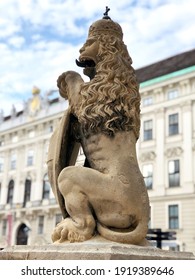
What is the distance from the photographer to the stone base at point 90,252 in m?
3.39

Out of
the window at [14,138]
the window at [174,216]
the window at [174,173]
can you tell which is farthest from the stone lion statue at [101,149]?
the window at [14,138]

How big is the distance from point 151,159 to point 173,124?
2580mm

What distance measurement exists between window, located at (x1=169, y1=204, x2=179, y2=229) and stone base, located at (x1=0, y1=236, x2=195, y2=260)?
2120 centimetres

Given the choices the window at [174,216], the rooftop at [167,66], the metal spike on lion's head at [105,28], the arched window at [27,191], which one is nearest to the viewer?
the metal spike on lion's head at [105,28]

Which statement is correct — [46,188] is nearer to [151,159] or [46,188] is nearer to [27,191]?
[27,191]

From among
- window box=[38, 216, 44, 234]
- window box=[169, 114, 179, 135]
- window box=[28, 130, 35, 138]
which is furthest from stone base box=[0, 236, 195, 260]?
window box=[28, 130, 35, 138]

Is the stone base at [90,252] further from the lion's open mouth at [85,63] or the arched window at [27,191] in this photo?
the arched window at [27,191]

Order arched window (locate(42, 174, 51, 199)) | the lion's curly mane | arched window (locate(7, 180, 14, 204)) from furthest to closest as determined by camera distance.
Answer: arched window (locate(7, 180, 14, 204)), arched window (locate(42, 174, 51, 199)), the lion's curly mane

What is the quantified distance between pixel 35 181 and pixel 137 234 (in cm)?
3111

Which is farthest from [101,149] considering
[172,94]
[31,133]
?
[31,133]

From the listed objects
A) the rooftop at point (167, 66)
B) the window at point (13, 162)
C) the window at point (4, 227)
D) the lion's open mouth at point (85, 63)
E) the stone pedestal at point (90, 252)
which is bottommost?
the window at point (4, 227)

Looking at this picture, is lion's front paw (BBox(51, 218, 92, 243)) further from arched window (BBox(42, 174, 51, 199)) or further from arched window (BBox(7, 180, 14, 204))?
arched window (BBox(7, 180, 14, 204))

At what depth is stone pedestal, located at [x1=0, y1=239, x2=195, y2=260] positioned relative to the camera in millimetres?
3389

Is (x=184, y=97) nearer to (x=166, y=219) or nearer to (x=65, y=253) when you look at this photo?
(x=166, y=219)
